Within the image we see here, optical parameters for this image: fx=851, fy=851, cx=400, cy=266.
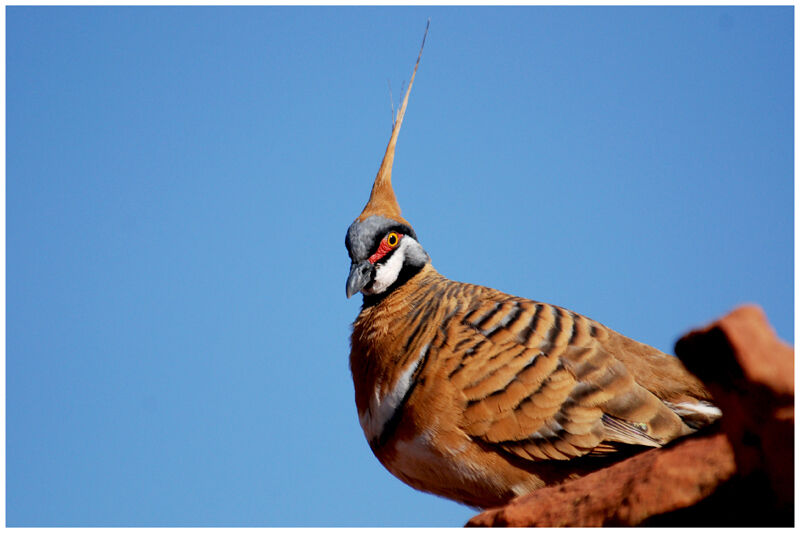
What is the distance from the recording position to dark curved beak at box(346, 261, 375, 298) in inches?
246

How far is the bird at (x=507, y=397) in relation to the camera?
4.82 meters

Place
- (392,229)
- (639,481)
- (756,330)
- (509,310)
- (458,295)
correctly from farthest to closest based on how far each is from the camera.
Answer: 1. (392,229)
2. (458,295)
3. (509,310)
4. (639,481)
5. (756,330)

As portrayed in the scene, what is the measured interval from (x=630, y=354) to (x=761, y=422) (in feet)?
8.54

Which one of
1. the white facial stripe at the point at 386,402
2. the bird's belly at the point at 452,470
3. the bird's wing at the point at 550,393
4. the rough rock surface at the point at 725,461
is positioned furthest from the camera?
the white facial stripe at the point at 386,402

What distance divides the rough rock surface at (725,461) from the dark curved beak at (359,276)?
3382 millimetres

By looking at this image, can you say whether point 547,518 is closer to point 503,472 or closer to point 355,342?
point 503,472

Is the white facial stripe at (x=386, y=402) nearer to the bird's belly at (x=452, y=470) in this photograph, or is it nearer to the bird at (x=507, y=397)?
the bird at (x=507, y=397)

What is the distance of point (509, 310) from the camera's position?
5598mm

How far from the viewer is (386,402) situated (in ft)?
17.7

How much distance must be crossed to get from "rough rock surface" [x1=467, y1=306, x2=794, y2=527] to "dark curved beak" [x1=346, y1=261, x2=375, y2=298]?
133 inches

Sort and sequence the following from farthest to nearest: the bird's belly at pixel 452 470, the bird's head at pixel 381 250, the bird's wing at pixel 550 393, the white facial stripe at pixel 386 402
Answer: the bird's head at pixel 381 250, the white facial stripe at pixel 386 402, the bird's belly at pixel 452 470, the bird's wing at pixel 550 393

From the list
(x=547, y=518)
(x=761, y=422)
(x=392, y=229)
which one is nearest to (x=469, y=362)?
(x=392, y=229)

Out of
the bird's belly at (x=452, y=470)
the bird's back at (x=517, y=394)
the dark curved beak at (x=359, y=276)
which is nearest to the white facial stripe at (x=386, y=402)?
the bird's back at (x=517, y=394)

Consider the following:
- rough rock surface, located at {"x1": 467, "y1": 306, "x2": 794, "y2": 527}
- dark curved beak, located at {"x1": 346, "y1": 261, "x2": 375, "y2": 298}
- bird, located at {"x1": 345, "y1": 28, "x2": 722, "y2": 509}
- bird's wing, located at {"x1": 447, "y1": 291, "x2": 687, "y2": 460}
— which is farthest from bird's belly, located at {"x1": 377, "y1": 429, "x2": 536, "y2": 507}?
rough rock surface, located at {"x1": 467, "y1": 306, "x2": 794, "y2": 527}
